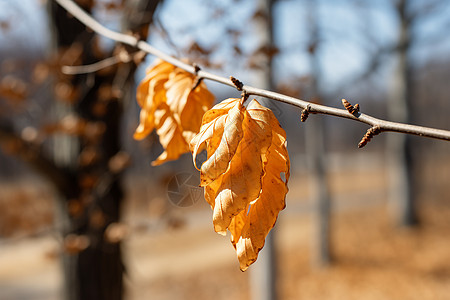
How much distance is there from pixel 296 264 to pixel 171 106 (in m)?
9.07

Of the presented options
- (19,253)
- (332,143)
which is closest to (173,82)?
(19,253)

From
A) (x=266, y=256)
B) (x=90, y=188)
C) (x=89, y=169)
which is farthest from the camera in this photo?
(x=266, y=256)

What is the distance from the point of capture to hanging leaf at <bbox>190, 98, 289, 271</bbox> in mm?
647

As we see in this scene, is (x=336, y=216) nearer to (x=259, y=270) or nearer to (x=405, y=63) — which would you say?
(x=405, y=63)

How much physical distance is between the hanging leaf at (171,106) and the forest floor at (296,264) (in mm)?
4178

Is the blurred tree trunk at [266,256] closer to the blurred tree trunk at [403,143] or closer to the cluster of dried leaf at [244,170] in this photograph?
the cluster of dried leaf at [244,170]

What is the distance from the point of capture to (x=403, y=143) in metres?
11.7

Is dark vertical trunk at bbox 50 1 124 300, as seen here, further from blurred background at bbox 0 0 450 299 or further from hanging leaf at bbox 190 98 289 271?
hanging leaf at bbox 190 98 289 271

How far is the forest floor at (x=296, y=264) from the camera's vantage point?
297 inches

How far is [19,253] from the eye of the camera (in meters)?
12.1

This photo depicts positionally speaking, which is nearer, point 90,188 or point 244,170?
point 244,170

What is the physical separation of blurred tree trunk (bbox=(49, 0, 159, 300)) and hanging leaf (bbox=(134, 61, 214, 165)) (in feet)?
6.40

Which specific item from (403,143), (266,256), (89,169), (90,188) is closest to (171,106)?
(90,188)

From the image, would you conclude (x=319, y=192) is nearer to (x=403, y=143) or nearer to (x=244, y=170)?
(x=403, y=143)
